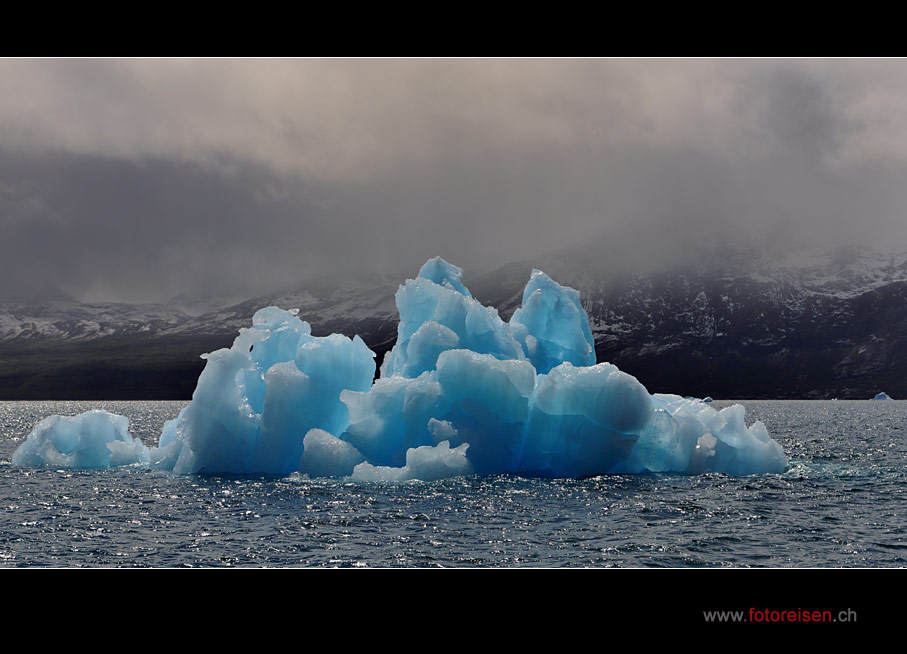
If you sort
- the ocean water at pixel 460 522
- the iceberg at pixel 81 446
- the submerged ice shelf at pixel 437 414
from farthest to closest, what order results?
1. the iceberg at pixel 81 446
2. the submerged ice shelf at pixel 437 414
3. the ocean water at pixel 460 522

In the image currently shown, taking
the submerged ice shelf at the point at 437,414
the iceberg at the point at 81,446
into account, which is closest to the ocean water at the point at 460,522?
the submerged ice shelf at the point at 437,414

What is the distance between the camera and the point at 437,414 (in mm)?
26078

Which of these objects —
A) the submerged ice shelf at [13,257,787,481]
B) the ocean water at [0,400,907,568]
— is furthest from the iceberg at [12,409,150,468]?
the ocean water at [0,400,907,568]

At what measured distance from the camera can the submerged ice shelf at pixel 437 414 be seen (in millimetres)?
25703

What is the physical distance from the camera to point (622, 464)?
2756cm

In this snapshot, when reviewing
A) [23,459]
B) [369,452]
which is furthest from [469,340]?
[23,459]

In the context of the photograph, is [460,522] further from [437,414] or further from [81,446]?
[81,446]

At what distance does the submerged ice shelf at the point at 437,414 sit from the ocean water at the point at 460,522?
1.06 meters

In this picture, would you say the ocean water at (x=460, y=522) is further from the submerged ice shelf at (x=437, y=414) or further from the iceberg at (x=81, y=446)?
the iceberg at (x=81, y=446)

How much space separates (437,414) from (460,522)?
778 centimetres

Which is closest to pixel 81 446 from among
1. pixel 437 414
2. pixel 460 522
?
pixel 437 414

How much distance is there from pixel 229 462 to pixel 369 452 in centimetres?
556

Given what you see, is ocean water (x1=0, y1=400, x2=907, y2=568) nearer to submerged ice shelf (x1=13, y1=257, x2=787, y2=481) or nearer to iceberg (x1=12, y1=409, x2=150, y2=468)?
submerged ice shelf (x1=13, y1=257, x2=787, y2=481)
